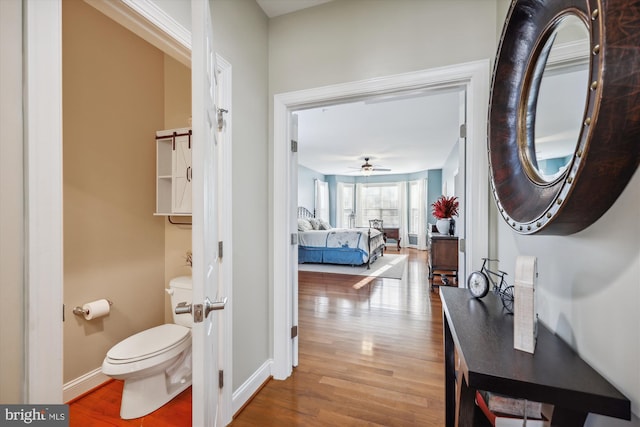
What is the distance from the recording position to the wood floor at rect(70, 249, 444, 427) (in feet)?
5.44

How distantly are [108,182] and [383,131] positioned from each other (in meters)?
4.10

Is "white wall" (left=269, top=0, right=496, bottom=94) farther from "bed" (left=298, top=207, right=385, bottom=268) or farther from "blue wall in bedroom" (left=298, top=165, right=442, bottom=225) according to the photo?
"blue wall in bedroom" (left=298, top=165, right=442, bottom=225)

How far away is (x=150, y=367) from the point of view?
161cm

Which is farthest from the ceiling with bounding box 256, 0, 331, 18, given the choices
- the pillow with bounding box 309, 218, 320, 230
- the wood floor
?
the pillow with bounding box 309, 218, 320, 230

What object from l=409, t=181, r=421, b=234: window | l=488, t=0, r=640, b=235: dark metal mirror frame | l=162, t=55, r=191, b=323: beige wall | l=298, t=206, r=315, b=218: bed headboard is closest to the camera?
l=488, t=0, r=640, b=235: dark metal mirror frame

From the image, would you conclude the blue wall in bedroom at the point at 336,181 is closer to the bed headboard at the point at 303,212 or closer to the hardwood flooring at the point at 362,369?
the bed headboard at the point at 303,212

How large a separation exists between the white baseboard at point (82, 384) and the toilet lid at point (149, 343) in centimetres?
44

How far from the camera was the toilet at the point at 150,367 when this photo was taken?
1.58 metres

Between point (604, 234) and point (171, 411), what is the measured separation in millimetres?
2336

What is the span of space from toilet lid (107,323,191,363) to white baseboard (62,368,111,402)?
0.44 meters

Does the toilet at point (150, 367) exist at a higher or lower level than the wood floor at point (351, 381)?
higher

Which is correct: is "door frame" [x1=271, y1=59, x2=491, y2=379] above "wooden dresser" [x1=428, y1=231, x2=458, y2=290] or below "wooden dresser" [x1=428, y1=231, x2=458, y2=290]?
above

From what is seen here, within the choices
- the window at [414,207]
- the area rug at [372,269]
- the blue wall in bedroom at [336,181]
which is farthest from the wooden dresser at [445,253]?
the window at [414,207]

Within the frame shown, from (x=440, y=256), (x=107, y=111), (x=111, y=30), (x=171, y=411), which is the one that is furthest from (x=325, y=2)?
(x=440, y=256)
